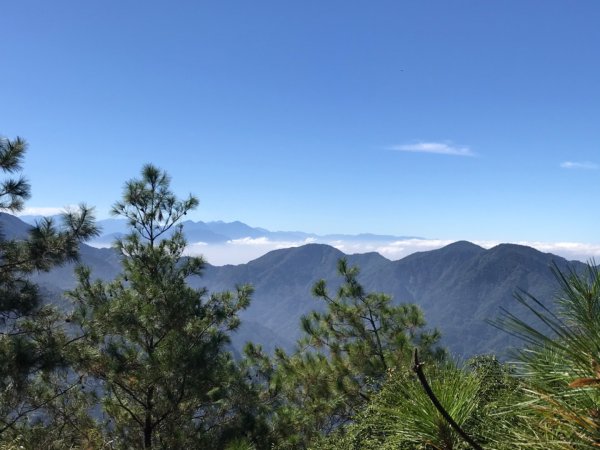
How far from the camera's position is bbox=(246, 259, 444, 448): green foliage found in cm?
1684

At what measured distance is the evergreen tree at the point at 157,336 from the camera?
1127cm

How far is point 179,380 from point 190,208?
17.7 feet

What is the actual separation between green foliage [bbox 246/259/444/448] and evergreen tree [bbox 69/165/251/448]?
3359 millimetres

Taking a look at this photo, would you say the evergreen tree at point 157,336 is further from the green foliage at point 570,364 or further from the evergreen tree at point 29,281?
the green foliage at point 570,364

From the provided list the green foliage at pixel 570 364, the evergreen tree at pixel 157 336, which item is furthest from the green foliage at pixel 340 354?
the green foliage at pixel 570 364

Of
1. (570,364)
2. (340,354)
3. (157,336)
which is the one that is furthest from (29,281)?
(340,354)

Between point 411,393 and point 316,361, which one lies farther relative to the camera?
point 316,361

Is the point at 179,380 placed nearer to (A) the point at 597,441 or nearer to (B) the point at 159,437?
(B) the point at 159,437

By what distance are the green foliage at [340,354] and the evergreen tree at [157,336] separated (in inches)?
132

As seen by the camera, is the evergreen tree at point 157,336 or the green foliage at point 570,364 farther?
the evergreen tree at point 157,336

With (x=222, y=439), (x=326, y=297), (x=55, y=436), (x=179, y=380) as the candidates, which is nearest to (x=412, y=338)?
(x=326, y=297)

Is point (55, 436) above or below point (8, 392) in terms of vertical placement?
below

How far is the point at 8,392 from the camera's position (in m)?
9.65

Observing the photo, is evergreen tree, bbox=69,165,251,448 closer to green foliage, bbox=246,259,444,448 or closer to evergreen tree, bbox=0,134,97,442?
evergreen tree, bbox=0,134,97,442
